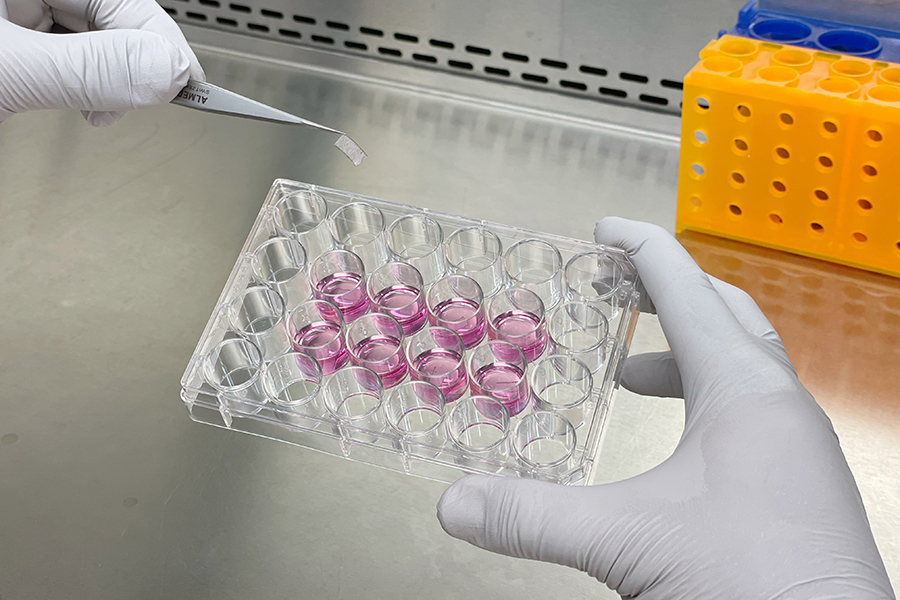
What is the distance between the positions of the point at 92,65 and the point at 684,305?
94cm

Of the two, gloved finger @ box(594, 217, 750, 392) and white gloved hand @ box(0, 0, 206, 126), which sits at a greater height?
white gloved hand @ box(0, 0, 206, 126)

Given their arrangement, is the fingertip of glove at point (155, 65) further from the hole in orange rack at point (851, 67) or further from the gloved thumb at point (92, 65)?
the hole in orange rack at point (851, 67)

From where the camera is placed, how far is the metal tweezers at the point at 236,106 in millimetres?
1354

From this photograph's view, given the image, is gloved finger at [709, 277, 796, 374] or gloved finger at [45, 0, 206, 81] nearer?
gloved finger at [709, 277, 796, 374]

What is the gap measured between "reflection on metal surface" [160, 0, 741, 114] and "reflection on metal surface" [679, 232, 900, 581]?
37 cm

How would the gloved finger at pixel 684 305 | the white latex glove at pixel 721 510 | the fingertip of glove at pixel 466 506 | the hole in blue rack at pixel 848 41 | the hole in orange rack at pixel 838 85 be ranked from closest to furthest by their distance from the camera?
the white latex glove at pixel 721 510, the fingertip of glove at pixel 466 506, the gloved finger at pixel 684 305, the hole in orange rack at pixel 838 85, the hole in blue rack at pixel 848 41

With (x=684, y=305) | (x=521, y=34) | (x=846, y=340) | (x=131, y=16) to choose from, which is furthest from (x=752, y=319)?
(x=131, y=16)

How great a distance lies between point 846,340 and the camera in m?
1.56

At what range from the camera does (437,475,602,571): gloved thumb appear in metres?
1.08

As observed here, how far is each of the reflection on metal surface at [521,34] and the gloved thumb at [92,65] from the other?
0.65 metres

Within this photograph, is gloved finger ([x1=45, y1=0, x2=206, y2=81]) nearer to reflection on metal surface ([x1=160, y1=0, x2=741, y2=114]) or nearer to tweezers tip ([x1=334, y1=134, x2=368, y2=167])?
tweezers tip ([x1=334, y1=134, x2=368, y2=167])

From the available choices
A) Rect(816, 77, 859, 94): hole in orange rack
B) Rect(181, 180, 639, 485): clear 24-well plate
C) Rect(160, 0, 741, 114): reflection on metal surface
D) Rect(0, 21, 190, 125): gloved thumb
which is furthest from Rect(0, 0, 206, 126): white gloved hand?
Rect(816, 77, 859, 94): hole in orange rack

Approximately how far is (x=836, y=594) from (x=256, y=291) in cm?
90

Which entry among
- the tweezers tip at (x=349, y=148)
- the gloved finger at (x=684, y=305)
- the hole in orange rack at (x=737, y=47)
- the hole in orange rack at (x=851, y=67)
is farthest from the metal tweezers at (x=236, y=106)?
the hole in orange rack at (x=851, y=67)
